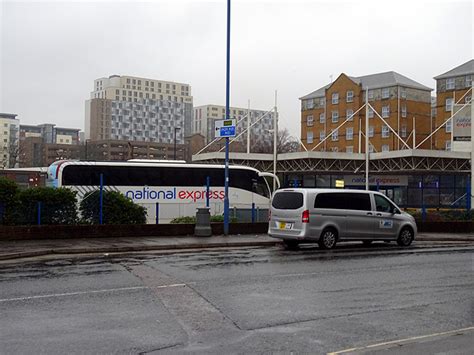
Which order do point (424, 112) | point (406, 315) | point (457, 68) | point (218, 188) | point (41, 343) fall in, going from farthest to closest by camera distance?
point (424, 112) → point (457, 68) → point (218, 188) → point (406, 315) → point (41, 343)

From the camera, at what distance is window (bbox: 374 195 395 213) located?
1900cm

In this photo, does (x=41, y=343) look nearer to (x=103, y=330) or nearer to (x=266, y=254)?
(x=103, y=330)

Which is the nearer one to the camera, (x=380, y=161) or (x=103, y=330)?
(x=103, y=330)

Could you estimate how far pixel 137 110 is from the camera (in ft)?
474

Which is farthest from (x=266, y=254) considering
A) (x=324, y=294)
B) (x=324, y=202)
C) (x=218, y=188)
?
(x=218, y=188)

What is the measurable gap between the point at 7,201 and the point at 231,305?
A: 512 inches

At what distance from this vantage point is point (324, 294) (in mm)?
10008

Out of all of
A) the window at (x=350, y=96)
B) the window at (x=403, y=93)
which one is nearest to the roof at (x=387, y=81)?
the window at (x=403, y=93)

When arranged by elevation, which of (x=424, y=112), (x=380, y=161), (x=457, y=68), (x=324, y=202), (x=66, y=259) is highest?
(x=457, y=68)

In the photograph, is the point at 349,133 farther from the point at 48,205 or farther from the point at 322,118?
the point at 48,205

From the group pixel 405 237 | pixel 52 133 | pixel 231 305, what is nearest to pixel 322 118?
pixel 405 237

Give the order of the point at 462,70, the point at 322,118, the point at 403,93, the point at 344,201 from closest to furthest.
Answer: the point at 344,201 < the point at 462,70 < the point at 403,93 < the point at 322,118

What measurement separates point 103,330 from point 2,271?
6339 millimetres

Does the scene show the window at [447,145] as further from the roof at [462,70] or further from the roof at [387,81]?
the roof at [387,81]
